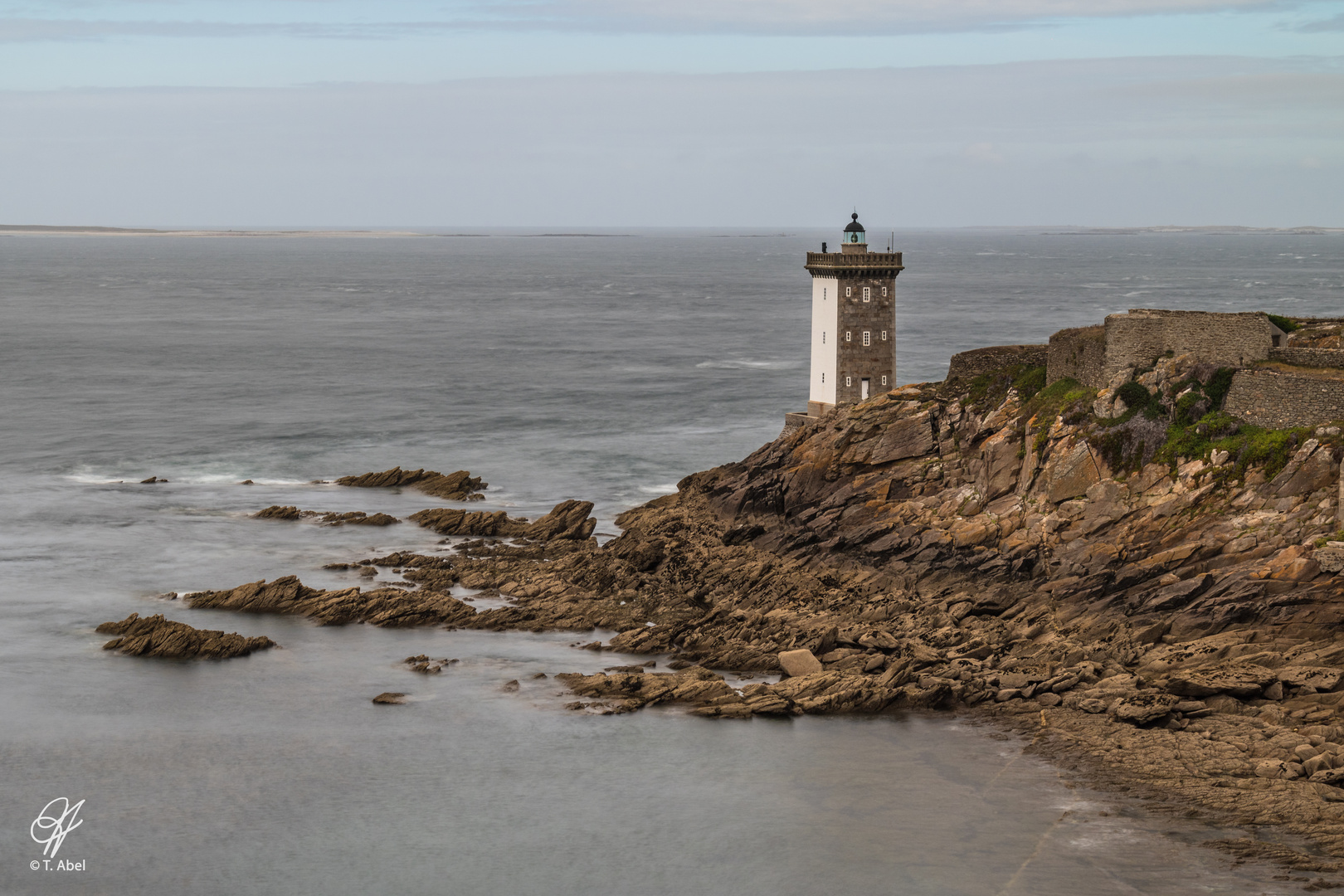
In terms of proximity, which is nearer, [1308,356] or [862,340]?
[1308,356]

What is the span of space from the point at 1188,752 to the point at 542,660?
54.0 ft

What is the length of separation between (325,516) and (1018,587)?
27.0m

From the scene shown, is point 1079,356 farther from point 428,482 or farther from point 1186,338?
point 428,482

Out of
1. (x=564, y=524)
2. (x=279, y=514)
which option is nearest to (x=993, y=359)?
(x=564, y=524)

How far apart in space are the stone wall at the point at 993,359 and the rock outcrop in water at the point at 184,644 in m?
23.2

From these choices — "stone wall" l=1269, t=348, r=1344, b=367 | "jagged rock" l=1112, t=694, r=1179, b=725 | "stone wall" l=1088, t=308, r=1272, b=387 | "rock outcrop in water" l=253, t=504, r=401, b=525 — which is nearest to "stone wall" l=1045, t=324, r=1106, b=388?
"stone wall" l=1088, t=308, r=1272, b=387

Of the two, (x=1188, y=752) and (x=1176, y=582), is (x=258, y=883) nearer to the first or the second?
(x=1188, y=752)

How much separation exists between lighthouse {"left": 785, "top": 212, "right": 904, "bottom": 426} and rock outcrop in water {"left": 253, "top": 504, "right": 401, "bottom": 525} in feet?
52.3

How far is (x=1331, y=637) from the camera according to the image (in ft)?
105

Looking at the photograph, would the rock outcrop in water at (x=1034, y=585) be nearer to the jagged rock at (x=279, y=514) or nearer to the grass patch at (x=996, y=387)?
the grass patch at (x=996, y=387)

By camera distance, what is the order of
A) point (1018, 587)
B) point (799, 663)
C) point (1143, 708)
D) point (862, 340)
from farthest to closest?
point (862, 340)
point (1018, 587)
point (799, 663)
point (1143, 708)

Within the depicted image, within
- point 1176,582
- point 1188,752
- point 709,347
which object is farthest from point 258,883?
point 709,347

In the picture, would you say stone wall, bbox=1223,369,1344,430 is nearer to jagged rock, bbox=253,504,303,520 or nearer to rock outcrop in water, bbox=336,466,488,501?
rock outcrop in water, bbox=336,466,488,501

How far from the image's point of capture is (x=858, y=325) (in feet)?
176
